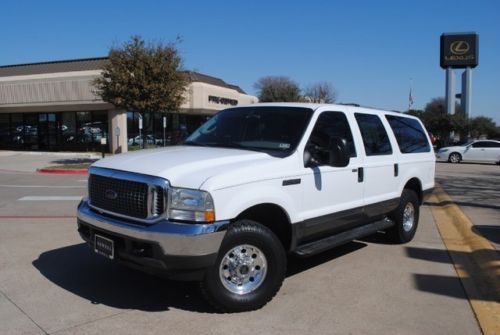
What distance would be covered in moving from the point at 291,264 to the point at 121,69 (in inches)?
700

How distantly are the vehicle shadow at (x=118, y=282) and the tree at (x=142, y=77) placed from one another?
1610 centimetres

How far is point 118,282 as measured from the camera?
5457 millimetres

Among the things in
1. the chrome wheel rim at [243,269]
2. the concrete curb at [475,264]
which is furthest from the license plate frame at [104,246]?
the concrete curb at [475,264]

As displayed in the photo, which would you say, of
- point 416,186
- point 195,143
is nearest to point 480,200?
point 416,186

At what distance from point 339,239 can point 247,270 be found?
4.85 feet

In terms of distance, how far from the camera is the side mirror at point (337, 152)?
5.24 m

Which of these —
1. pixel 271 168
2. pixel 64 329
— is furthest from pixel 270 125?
pixel 64 329

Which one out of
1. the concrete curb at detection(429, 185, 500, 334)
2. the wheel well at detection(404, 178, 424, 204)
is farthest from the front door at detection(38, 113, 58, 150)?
the wheel well at detection(404, 178, 424, 204)

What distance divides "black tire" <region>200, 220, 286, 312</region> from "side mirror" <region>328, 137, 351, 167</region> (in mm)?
1049

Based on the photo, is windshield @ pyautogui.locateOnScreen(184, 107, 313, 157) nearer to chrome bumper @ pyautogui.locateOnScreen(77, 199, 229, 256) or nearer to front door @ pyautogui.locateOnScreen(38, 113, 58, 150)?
chrome bumper @ pyautogui.locateOnScreen(77, 199, 229, 256)

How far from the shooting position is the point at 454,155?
30062mm

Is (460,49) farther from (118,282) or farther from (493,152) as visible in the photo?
(118,282)

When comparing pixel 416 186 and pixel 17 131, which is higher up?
pixel 17 131

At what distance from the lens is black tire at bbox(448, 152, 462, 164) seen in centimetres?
2990
